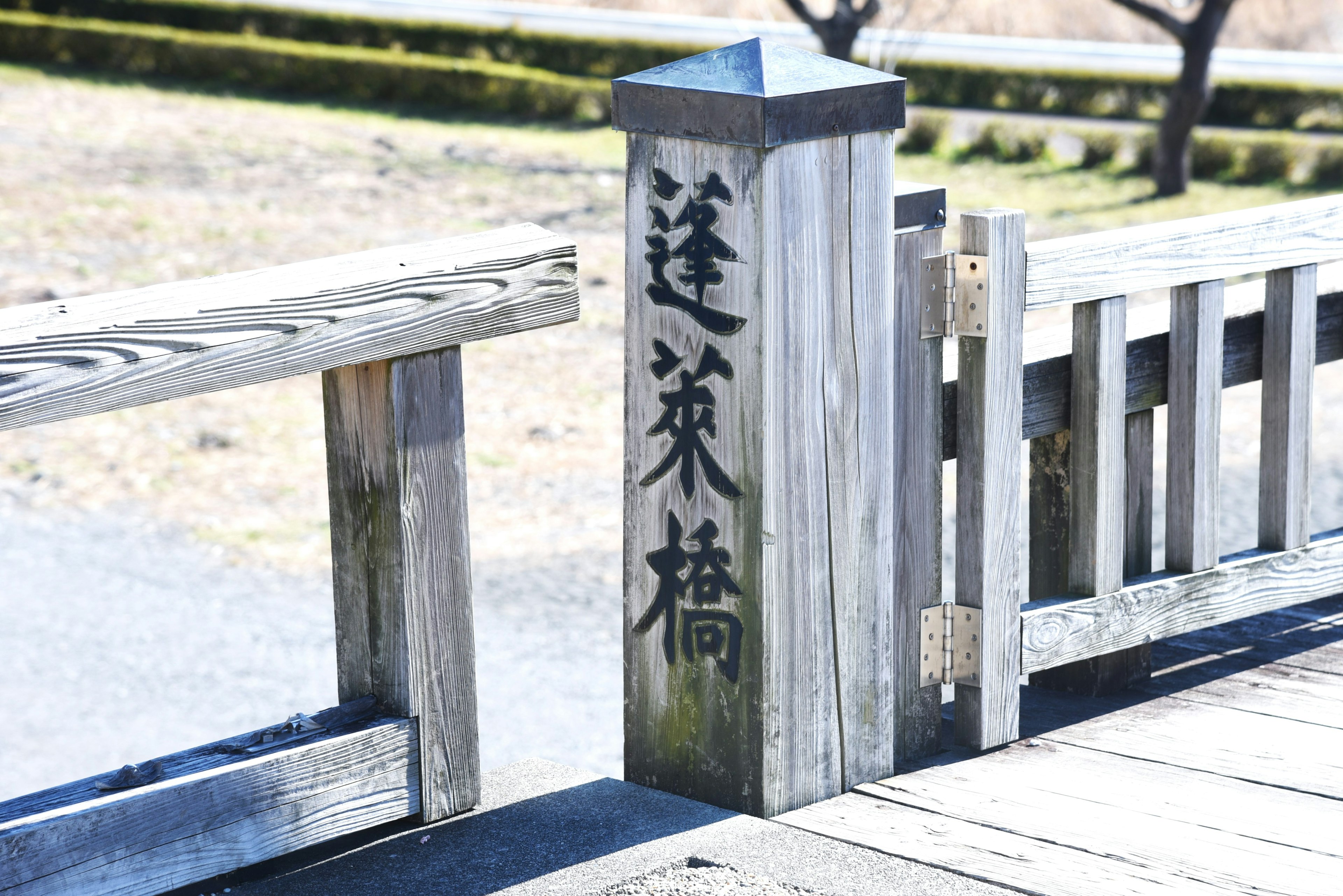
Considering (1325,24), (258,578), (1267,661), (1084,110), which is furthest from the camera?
(1325,24)

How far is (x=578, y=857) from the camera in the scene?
7.68ft

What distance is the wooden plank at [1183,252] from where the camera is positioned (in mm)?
2633

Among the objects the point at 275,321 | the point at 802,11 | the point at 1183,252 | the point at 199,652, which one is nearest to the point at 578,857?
the point at 275,321

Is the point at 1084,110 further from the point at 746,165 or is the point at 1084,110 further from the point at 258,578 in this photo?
the point at 746,165

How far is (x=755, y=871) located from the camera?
229 centimetres

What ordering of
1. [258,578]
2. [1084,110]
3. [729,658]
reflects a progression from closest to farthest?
1. [729,658]
2. [258,578]
3. [1084,110]

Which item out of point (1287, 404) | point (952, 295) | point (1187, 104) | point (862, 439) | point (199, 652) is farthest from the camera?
point (1187, 104)

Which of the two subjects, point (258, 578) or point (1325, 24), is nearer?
point (258, 578)

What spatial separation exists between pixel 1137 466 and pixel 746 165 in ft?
3.88

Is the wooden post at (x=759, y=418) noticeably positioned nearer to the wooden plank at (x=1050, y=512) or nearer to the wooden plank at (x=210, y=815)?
the wooden plank at (x=210, y=815)

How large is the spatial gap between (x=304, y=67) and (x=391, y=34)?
1.99 m

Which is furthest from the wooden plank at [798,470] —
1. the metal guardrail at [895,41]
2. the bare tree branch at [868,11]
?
the metal guardrail at [895,41]

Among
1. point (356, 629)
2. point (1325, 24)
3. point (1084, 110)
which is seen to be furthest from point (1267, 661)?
point (1325, 24)

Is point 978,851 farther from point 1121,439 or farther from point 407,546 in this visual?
point 407,546
